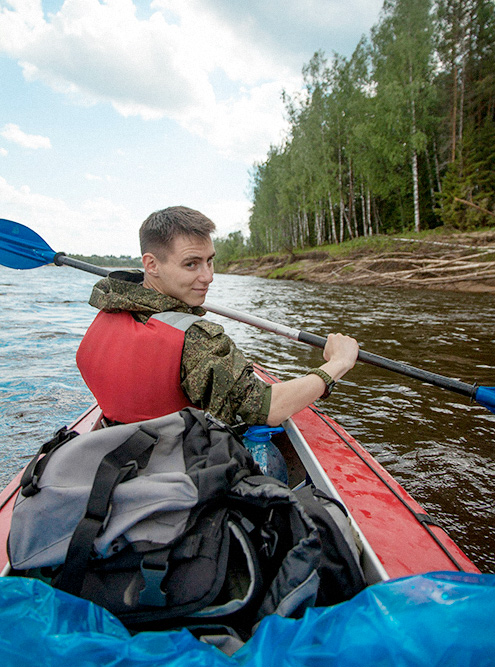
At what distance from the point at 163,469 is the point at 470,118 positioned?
77.7 ft

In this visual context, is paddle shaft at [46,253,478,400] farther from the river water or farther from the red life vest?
the red life vest

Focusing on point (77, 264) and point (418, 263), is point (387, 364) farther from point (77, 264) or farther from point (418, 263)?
point (418, 263)

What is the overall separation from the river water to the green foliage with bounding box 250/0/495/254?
11.2m

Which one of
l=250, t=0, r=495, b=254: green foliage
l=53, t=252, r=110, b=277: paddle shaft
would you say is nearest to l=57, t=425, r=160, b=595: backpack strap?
l=53, t=252, r=110, b=277: paddle shaft

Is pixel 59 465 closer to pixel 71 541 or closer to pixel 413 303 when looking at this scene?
pixel 71 541

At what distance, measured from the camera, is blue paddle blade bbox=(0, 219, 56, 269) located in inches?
157

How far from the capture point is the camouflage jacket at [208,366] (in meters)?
1.48

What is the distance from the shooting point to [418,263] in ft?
48.2

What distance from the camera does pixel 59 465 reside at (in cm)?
102

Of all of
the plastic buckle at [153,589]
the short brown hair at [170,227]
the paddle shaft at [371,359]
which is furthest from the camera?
the paddle shaft at [371,359]

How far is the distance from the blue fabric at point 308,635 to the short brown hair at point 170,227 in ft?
4.26

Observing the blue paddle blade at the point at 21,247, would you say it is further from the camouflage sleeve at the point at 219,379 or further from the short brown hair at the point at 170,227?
the camouflage sleeve at the point at 219,379

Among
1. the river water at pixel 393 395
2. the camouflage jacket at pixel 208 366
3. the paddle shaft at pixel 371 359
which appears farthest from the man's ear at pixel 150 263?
the river water at pixel 393 395

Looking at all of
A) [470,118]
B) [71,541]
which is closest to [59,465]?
[71,541]
